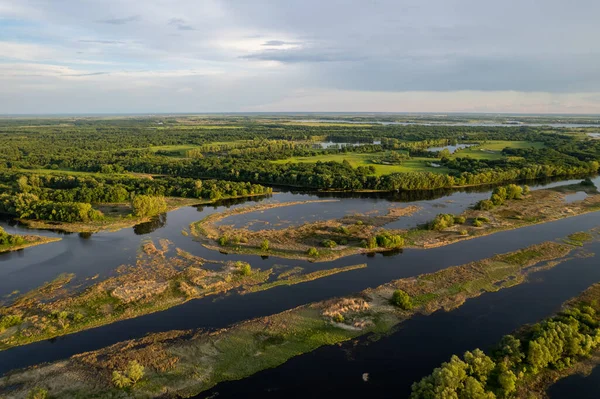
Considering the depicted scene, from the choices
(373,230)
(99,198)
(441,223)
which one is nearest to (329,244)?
(373,230)

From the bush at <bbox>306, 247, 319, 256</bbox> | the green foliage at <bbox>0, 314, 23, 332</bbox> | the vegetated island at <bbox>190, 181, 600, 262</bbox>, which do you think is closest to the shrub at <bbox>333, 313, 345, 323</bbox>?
the vegetated island at <bbox>190, 181, 600, 262</bbox>

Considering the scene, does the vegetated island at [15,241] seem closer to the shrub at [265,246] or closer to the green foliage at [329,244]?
the shrub at [265,246]

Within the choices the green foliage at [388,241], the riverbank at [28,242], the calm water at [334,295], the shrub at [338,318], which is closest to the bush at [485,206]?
the calm water at [334,295]

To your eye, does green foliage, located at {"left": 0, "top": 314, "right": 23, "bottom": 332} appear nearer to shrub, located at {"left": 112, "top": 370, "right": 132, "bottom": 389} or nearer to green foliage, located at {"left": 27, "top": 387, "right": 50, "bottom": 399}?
green foliage, located at {"left": 27, "top": 387, "right": 50, "bottom": 399}

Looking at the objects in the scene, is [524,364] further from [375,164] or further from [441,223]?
[375,164]

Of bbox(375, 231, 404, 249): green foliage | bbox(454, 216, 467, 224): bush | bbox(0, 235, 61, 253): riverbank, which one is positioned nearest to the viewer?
bbox(375, 231, 404, 249): green foliage

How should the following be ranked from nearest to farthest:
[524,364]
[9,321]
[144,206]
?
[524,364], [9,321], [144,206]

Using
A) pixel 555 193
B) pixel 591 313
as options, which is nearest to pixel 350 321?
pixel 591 313

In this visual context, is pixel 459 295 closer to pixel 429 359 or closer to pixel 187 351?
pixel 429 359
